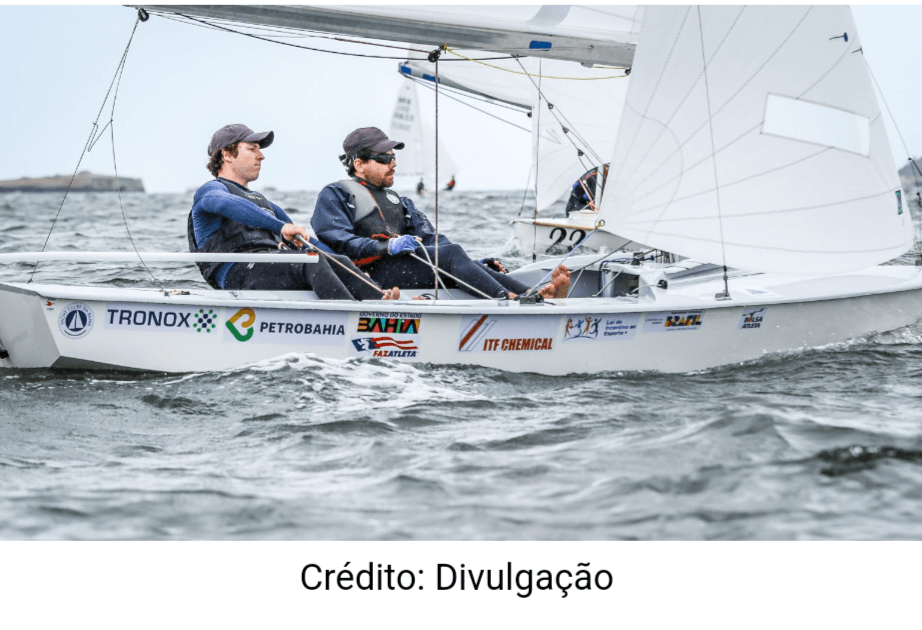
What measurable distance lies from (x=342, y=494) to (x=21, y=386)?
206 cm

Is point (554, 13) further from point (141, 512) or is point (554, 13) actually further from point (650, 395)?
point (141, 512)

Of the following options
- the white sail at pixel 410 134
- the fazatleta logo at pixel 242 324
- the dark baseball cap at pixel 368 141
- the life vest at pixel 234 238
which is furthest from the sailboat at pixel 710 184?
the white sail at pixel 410 134

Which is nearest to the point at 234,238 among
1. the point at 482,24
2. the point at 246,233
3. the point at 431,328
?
the point at 246,233

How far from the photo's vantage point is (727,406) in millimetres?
4191

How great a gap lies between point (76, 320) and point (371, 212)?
1.69 m

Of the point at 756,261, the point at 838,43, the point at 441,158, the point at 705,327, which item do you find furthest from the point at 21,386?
the point at 441,158

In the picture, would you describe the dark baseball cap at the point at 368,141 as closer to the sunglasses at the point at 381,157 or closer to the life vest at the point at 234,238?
the sunglasses at the point at 381,157

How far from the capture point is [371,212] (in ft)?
18.1

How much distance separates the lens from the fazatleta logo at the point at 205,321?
4613 mm

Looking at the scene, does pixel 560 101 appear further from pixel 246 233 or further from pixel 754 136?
pixel 246 233

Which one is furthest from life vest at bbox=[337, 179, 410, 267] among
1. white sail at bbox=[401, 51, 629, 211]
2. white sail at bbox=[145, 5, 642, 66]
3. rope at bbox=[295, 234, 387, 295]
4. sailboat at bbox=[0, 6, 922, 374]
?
white sail at bbox=[401, 51, 629, 211]

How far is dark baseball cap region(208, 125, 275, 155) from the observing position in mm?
5195

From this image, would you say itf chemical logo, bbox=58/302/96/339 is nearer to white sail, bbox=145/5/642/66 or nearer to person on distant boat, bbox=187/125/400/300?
person on distant boat, bbox=187/125/400/300

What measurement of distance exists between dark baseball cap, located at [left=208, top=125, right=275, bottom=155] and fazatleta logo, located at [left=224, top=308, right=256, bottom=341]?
105 centimetres
